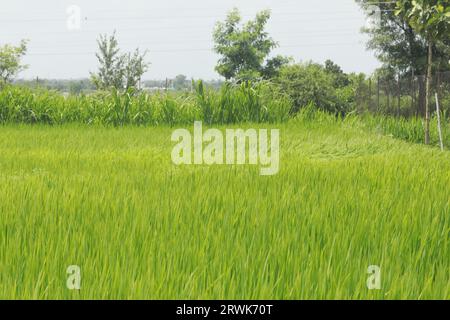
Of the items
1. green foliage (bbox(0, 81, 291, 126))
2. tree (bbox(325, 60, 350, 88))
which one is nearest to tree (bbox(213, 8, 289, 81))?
tree (bbox(325, 60, 350, 88))

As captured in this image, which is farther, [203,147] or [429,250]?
[203,147]

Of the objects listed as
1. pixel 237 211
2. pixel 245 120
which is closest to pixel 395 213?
pixel 237 211

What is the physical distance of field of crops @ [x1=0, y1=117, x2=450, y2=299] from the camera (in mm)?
2092

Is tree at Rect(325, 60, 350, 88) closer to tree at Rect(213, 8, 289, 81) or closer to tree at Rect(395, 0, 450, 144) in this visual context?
tree at Rect(213, 8, 289, 81)

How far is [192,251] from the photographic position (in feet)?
8.02

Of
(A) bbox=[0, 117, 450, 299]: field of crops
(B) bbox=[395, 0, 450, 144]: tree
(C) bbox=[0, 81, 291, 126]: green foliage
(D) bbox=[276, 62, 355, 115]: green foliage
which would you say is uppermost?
(B) bbox=[395, 0, 450, 144]: tree

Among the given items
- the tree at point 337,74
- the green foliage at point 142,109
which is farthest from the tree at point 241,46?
the green foliage at point 142,109

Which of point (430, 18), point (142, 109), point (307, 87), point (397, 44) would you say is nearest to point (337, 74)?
point (397, 44)

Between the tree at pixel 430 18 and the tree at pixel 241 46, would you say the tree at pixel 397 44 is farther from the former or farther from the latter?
the tree at pixel 430 18

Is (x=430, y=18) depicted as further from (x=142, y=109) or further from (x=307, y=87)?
(x=307, y=87)

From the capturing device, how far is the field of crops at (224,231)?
2.09 metres

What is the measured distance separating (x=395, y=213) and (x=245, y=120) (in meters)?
8.94

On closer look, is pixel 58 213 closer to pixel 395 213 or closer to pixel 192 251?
pixel 192 251

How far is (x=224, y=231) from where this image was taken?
9.27ft
